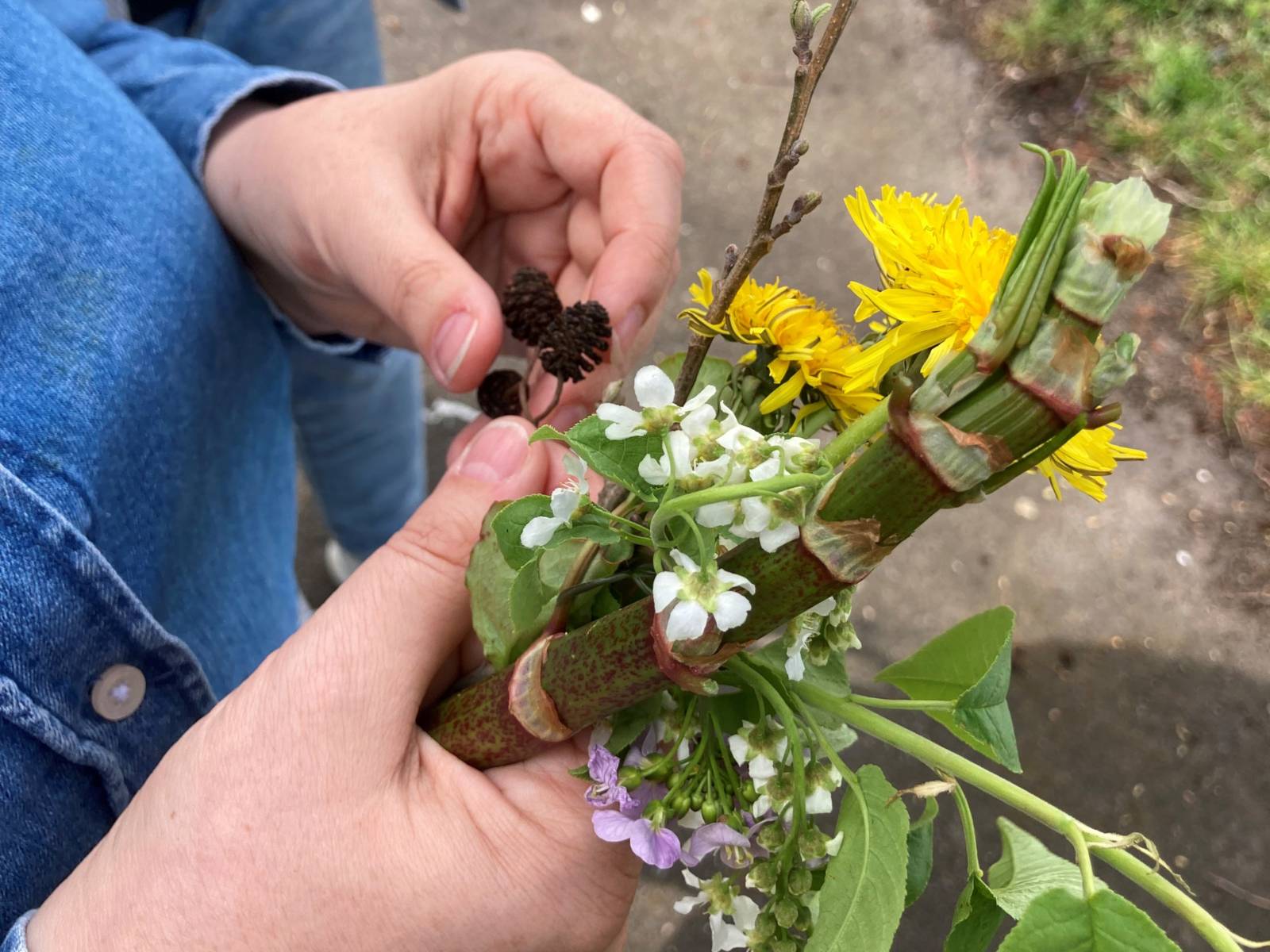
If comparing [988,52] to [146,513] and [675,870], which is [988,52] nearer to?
[675,870]

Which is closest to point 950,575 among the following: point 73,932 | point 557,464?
point 557,464

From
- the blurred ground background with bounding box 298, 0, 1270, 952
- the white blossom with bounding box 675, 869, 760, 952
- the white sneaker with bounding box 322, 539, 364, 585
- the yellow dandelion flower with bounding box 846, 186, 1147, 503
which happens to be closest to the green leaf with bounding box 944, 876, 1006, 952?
the white blossom with bounding box 675, 869, 760, 952

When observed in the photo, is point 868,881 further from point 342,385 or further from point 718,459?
point 342,385

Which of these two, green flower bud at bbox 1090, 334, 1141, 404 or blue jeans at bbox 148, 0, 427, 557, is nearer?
green flower bud at bbox 1090, 334, 1141, 404

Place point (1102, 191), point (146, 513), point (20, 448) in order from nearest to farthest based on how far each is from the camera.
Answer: point (1102, 191) → point (20, 448) → point (146, 513)

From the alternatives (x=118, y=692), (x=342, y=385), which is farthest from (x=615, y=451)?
(x=342, y=385)

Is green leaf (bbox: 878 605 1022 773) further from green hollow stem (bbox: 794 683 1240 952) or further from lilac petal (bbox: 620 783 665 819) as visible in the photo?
lilac petal (bbox: 620 783 665 819)

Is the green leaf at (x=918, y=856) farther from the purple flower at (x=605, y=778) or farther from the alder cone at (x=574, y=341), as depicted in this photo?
the alder cone at (x=574, y=341)
